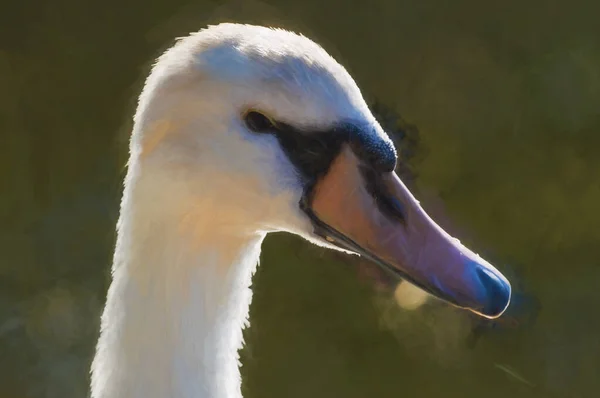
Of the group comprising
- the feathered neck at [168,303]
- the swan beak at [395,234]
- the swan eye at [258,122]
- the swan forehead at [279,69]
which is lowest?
the feathered neck at [168,303]

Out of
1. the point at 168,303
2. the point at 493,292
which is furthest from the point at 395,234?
the point at 168,303

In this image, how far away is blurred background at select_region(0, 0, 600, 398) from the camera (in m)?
1.90

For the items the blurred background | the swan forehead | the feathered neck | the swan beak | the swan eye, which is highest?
the swan forehead

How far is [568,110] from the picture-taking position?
195 cm

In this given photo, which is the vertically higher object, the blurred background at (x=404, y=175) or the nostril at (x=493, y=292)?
the nostril at (x=493, y=292)

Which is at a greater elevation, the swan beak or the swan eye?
the swan eye

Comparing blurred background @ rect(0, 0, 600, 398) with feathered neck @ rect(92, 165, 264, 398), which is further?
blurred background @ rect(0, 0, 600, 398)

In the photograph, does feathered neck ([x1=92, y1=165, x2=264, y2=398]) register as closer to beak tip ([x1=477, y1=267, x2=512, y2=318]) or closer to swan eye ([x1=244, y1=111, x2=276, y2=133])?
swan eye ([x1=244, y1=111, x2=276, y2=133])

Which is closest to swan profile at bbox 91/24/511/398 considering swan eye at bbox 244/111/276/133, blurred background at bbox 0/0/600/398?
swan eye at bbox 244/111/276/133

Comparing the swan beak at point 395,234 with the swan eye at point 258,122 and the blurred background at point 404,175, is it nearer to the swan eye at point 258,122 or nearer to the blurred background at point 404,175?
the swan eye at point 258,122

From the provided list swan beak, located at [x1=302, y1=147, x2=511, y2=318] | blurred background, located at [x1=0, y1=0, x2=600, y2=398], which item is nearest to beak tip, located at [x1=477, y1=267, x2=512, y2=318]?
swan beak, located at [x1=302, y1=147, x2=511, y2=318]

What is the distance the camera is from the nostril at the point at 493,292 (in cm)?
80

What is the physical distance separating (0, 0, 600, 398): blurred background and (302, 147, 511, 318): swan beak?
1.08 m

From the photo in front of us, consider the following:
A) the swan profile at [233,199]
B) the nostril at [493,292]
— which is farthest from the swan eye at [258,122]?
the nostril at [493,292]
